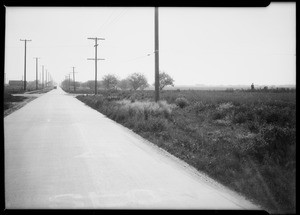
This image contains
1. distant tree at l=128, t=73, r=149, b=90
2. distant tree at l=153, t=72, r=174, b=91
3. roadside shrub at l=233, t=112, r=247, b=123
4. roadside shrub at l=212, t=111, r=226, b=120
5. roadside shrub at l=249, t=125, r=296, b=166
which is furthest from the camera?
distant tree at l=128, t=73, r=149, b=90

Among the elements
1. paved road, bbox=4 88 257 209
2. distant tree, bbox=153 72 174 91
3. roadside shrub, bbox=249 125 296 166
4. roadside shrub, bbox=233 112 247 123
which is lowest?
paved road, bbox=4 88 257 209

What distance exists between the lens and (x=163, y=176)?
6699 millimetres

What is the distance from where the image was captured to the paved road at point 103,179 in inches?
201

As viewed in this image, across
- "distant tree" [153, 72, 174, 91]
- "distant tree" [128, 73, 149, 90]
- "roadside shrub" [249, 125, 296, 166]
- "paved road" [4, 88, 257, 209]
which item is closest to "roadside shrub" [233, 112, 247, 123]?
"roadside shrub" [249, 125, 296, 166]

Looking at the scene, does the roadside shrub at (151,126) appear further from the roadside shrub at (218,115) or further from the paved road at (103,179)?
the roadside shrub at (218,115)

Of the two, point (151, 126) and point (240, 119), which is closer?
point (151, 126)

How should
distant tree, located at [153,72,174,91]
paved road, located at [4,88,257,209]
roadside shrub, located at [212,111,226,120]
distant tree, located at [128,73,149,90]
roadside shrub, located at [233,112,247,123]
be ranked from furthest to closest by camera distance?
distant tree, located at [128,73,149,90] < distant tree, located at [153,72,174,91] < roadside shrub, located at [212,111,226,120] < roadside shrub, located at [233,112,247,123] < paved road, located at [4,88,257,209]

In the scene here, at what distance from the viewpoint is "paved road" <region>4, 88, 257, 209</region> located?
509 centimetres

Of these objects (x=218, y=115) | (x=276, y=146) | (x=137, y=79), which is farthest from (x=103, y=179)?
(x=137, y=79)

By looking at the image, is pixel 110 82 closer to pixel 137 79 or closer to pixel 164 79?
pixel 137 79

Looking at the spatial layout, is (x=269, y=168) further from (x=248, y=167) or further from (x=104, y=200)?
(x=104, y=200)

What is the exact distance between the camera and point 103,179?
6.39 meters

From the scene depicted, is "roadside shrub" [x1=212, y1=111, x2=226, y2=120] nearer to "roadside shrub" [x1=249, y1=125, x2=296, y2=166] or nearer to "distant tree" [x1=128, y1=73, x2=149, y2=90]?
"roadside shrub" [x1=249, y1=125, x2=296, y2=166]

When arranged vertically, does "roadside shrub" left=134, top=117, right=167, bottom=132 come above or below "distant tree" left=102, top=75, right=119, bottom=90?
below
